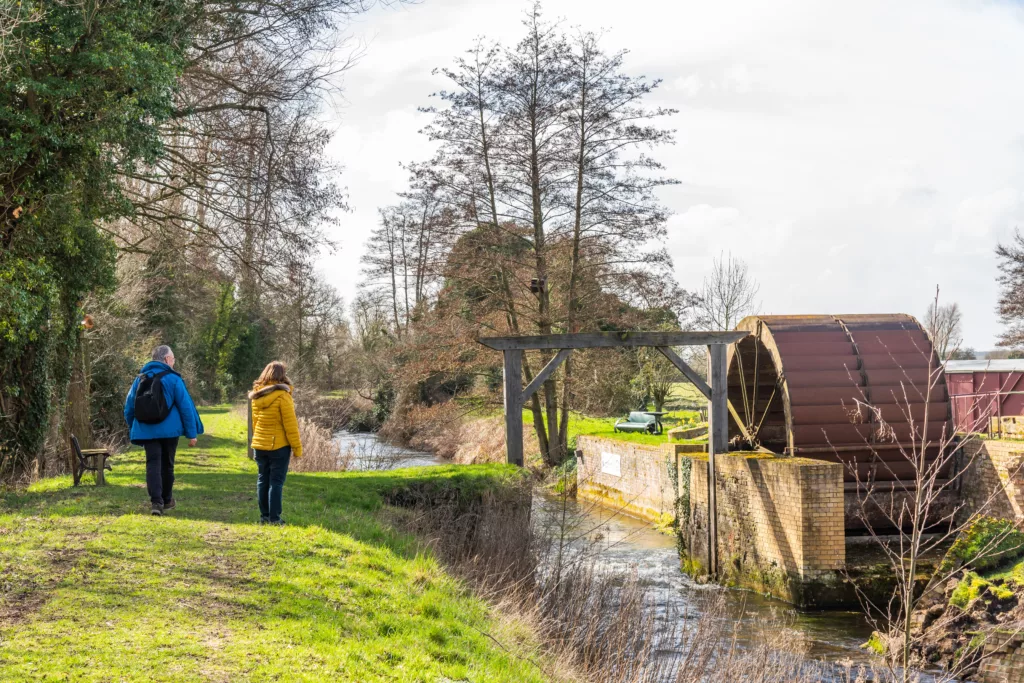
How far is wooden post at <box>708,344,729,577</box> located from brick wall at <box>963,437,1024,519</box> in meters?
3.69

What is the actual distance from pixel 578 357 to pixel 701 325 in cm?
671

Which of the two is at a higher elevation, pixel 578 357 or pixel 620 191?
pixel 620 191

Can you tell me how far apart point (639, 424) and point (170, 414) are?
710 inches

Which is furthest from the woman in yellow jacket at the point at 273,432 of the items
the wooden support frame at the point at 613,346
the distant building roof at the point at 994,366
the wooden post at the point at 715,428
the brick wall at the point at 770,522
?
the distant building roof at the point at 994,366

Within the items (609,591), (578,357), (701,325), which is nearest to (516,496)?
(609,591)

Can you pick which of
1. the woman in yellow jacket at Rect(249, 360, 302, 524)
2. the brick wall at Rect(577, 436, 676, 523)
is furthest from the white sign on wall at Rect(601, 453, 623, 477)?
the woman in yellow jacket at Rect(249, 360, 302, 524)

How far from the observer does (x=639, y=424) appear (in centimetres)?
2538

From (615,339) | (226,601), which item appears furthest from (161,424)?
(615,339)

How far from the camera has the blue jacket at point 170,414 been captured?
8656mm

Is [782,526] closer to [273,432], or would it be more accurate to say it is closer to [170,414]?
[273,432]

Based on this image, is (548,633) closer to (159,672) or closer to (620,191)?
(159,672)

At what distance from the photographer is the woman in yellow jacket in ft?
28.0

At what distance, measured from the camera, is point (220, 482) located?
12023mm

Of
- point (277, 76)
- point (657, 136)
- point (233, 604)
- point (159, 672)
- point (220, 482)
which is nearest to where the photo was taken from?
point (159, 672)
